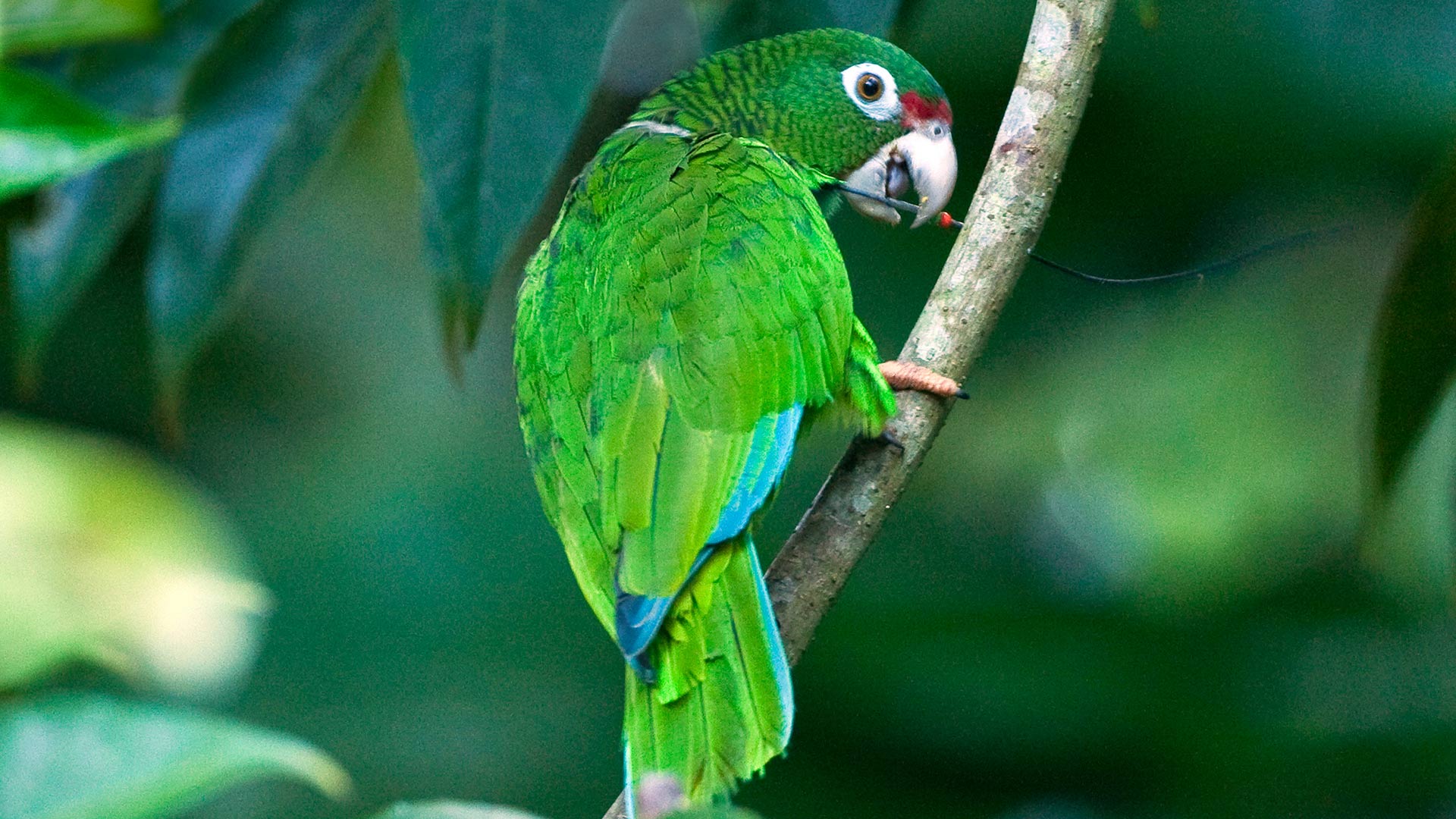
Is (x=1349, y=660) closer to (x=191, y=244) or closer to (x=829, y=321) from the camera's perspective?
(x=829, y=321)

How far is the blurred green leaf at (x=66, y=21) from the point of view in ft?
5.73

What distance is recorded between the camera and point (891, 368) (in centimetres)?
153

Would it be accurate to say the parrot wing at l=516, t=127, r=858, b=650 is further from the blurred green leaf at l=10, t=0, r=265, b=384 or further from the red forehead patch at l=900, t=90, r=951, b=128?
the blurred green leaf at l=10, t=0, r=265, b=384

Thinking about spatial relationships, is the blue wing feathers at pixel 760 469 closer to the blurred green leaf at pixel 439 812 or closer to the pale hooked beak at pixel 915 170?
the pale hooked beak at pixel 915 170

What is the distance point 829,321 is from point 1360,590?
195cm

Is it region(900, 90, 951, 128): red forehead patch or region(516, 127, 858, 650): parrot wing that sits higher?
region(900, 90, 951, 128): red forehead patch

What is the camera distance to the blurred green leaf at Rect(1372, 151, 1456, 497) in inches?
52.9

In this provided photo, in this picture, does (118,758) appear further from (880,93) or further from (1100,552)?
(1100,552)

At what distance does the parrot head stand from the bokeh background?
31.2 inches

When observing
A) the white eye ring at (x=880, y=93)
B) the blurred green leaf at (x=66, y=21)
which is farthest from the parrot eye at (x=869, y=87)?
the blurred green leaf at (x=66, y=21)

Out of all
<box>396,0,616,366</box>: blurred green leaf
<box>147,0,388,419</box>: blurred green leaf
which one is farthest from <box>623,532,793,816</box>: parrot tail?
<box>147,0,388,419</box>: blurred green leaf

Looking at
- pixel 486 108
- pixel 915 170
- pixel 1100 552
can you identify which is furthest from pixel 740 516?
pixel 1100 552

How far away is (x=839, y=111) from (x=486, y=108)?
0.57 metres

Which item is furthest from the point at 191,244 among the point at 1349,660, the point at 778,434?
the point at 1349,660
